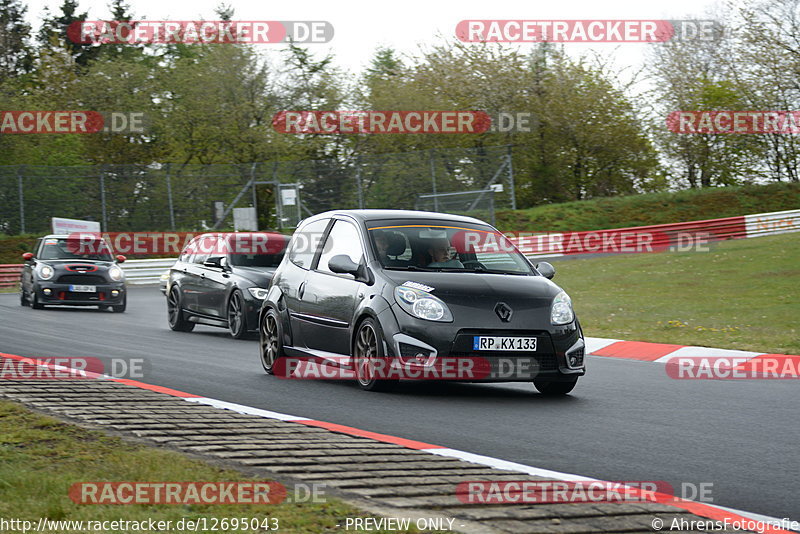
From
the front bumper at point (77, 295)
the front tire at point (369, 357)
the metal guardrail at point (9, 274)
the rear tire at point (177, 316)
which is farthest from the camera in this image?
the metal guardrail at point (9, 274)

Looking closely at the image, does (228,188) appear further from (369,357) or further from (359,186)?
(369,357)

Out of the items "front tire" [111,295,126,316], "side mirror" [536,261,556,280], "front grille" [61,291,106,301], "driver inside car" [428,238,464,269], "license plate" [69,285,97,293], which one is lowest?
"front tire" [111,295,126,316]

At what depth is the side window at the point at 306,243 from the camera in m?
11.0


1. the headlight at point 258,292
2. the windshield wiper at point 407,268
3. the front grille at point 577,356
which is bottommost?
the front grille at point 577,356

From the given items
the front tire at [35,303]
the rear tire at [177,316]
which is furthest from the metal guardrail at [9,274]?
Result: the rear tire at [177,316]

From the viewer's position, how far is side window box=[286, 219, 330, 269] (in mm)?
10977

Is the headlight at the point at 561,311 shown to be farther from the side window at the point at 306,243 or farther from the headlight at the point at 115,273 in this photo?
the headlight at the point at 115,273

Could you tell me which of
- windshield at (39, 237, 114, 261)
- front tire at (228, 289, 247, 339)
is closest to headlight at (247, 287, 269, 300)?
front tire at (228, 289, 247, 339)

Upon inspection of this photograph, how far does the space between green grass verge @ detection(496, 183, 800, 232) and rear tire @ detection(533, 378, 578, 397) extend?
110 ft

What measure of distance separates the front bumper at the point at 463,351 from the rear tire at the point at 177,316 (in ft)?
28.1

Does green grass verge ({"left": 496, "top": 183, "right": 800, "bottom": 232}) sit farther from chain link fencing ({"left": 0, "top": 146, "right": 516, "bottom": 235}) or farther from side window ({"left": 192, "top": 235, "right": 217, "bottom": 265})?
side window ({"left": 192, "top": 235, "right": 217, "bottom": 265})

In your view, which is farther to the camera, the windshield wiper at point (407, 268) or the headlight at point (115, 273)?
the headlight at point (115, 273)

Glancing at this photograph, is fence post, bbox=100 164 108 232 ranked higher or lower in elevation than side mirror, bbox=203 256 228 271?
higher

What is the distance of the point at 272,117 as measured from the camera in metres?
51.9
